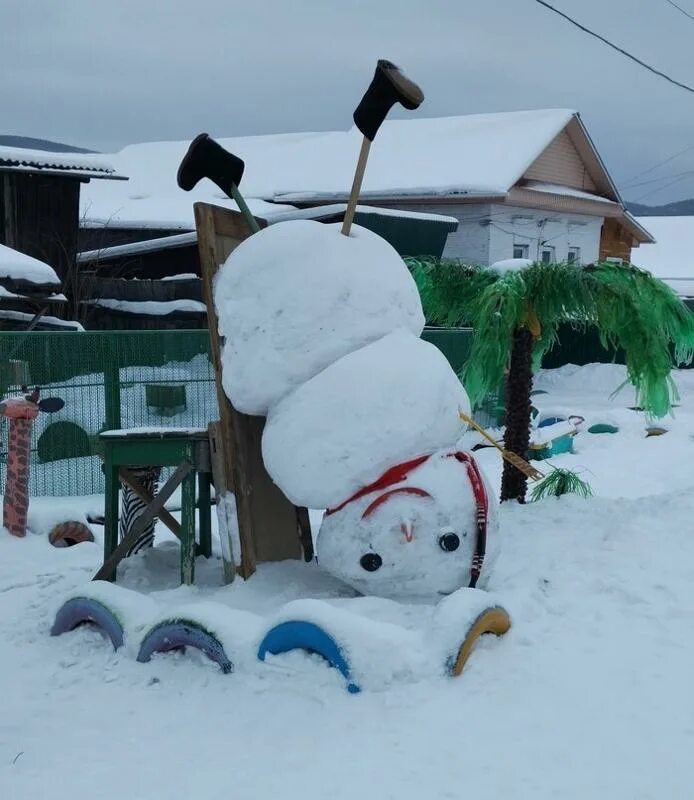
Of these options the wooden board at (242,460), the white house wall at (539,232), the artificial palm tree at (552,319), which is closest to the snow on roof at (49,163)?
the white house wall at (539,232)

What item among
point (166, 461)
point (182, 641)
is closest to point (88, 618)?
point (182, 641)

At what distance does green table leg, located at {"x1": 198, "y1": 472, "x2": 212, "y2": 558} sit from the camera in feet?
19.2

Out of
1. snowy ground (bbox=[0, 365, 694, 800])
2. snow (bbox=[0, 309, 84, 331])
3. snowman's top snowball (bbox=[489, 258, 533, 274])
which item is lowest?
snowy ground (bbox=[0, 365, 694, 800])

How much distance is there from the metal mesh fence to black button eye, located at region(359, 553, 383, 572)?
195 inches

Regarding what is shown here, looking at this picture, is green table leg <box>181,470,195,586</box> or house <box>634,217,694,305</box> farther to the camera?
house <box>634,217,694,305</box>

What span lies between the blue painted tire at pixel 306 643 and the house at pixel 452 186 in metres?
13.7

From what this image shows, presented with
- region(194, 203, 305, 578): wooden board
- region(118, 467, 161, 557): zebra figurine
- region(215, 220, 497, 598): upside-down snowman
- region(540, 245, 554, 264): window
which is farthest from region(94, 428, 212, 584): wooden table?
region(540, 245, 554, 264): window

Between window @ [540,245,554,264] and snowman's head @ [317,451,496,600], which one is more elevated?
window @ [540,245,554,264]

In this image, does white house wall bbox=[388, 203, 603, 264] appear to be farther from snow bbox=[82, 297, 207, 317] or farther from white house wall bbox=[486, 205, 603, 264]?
snow bbox=[82, 297, 207, 317]

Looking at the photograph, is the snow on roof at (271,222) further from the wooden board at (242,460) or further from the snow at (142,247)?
the wooden board at (242,460)

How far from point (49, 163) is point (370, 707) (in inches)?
557

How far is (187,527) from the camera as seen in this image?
5262mm

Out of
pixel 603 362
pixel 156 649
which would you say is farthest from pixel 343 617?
pixel 603 362

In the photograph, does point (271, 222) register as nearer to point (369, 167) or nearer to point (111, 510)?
point (369, 167)
